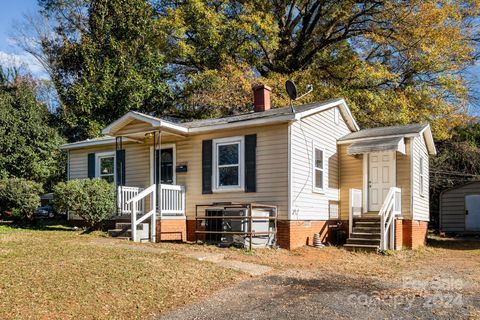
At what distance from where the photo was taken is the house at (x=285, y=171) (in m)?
13.0

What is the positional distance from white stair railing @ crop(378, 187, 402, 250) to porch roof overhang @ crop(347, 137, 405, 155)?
119 cm

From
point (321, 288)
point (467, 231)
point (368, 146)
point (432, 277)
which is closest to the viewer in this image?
point (321, 288)

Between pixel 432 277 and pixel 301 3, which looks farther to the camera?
pixel 301 3

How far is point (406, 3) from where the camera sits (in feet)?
74.6

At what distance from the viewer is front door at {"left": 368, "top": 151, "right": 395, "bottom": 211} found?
14.8 m

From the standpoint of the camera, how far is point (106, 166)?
54.7ft

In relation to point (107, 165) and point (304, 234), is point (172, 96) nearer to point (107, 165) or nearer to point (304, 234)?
point (107, 165)

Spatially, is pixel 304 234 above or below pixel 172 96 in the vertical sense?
below

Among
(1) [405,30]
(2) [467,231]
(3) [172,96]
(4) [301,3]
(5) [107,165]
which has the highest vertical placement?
(4) [301,3]

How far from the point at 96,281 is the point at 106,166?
970cm

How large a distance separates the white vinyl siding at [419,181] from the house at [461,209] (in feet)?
17.9

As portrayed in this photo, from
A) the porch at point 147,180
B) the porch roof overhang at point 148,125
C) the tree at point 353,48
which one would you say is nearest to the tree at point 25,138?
the porch at point 147,180

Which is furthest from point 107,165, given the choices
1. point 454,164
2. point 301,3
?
point 454,164

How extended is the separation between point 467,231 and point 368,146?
9935 mm
